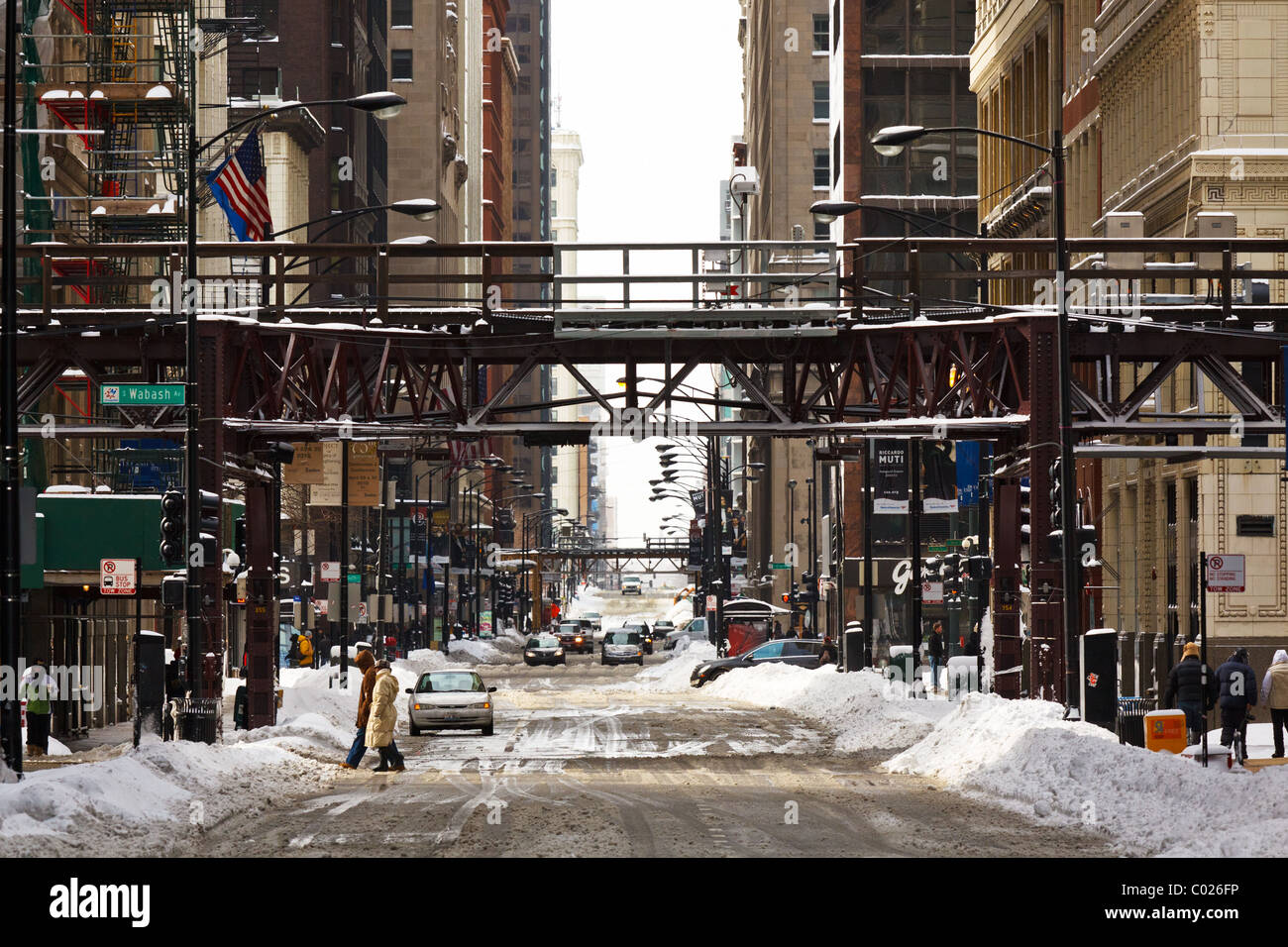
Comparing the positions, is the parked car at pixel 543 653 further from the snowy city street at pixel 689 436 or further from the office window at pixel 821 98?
the office window at pixel 821 98

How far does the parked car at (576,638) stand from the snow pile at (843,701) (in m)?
60.5

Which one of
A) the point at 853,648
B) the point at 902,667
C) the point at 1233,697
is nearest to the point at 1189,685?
the point at 1233,697

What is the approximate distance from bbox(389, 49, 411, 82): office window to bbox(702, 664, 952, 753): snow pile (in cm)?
10017

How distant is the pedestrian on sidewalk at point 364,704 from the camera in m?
32.9

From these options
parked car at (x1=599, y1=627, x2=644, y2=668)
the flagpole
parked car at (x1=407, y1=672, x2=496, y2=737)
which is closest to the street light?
the flagpole

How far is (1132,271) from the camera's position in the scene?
37.1 m

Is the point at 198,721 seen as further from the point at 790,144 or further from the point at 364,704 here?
the point at 790,144

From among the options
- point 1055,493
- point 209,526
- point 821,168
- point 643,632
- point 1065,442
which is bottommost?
point 643,632

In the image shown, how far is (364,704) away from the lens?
33594 millimetres

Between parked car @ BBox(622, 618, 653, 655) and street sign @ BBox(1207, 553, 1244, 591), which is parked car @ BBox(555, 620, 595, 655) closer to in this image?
parked car @ BBox(622, 618, 653, 655)

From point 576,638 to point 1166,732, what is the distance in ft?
328

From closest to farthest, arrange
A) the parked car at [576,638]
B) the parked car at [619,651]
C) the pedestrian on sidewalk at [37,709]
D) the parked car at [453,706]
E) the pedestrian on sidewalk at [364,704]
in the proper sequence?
the pedestrian on sidewalk at [364,704] < the pedestrian on sidewalk at [37,709] < the parked car at [453,706] < the parked car at [619,651] < the parked car at [576,638]

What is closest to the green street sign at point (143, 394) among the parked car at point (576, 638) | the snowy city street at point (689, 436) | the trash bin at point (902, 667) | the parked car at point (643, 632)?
the snowy city street at point (689, 436)
